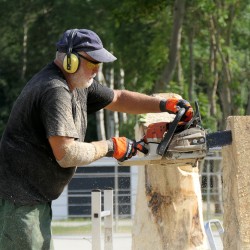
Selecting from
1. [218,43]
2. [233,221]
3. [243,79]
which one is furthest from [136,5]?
[233,221]

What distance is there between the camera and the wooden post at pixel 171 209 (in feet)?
23.6

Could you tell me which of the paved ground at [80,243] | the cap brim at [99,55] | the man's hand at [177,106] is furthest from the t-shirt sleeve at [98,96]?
the paved ground at [80,243]

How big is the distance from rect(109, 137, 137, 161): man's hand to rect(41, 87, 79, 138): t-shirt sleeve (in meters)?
0.32

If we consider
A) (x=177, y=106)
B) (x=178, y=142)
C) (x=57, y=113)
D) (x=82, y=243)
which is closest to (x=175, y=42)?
(x=82, y=243)

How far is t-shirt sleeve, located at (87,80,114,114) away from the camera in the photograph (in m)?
5.56

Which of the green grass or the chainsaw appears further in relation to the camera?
the green grass

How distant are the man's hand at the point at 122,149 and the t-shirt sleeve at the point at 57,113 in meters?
0.32

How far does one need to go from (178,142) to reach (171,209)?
1957 mm

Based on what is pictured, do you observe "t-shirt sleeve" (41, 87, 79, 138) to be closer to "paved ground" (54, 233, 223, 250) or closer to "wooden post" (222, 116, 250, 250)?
"wooden post" (222, 116, 250, 250)

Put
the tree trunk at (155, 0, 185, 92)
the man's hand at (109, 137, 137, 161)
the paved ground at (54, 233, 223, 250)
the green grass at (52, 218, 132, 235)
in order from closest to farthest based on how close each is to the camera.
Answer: the man's hand at (109, 137, 137, 161), the paved ground at (54, 233, 223, 250), the green grass at (52, 218, 132, 235), the tree trunk at (155, 0, 185, 92)

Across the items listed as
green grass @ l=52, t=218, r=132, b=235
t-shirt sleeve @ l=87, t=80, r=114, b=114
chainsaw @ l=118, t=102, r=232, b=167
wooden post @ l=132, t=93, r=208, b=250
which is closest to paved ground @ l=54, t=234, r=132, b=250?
green grass @ l=52, t=218, r=132, b=235

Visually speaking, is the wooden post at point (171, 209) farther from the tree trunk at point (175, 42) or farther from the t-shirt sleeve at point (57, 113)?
the tree trunk at point (175, 42)

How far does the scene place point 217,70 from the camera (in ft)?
86.0

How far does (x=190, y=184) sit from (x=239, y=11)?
1752cm
